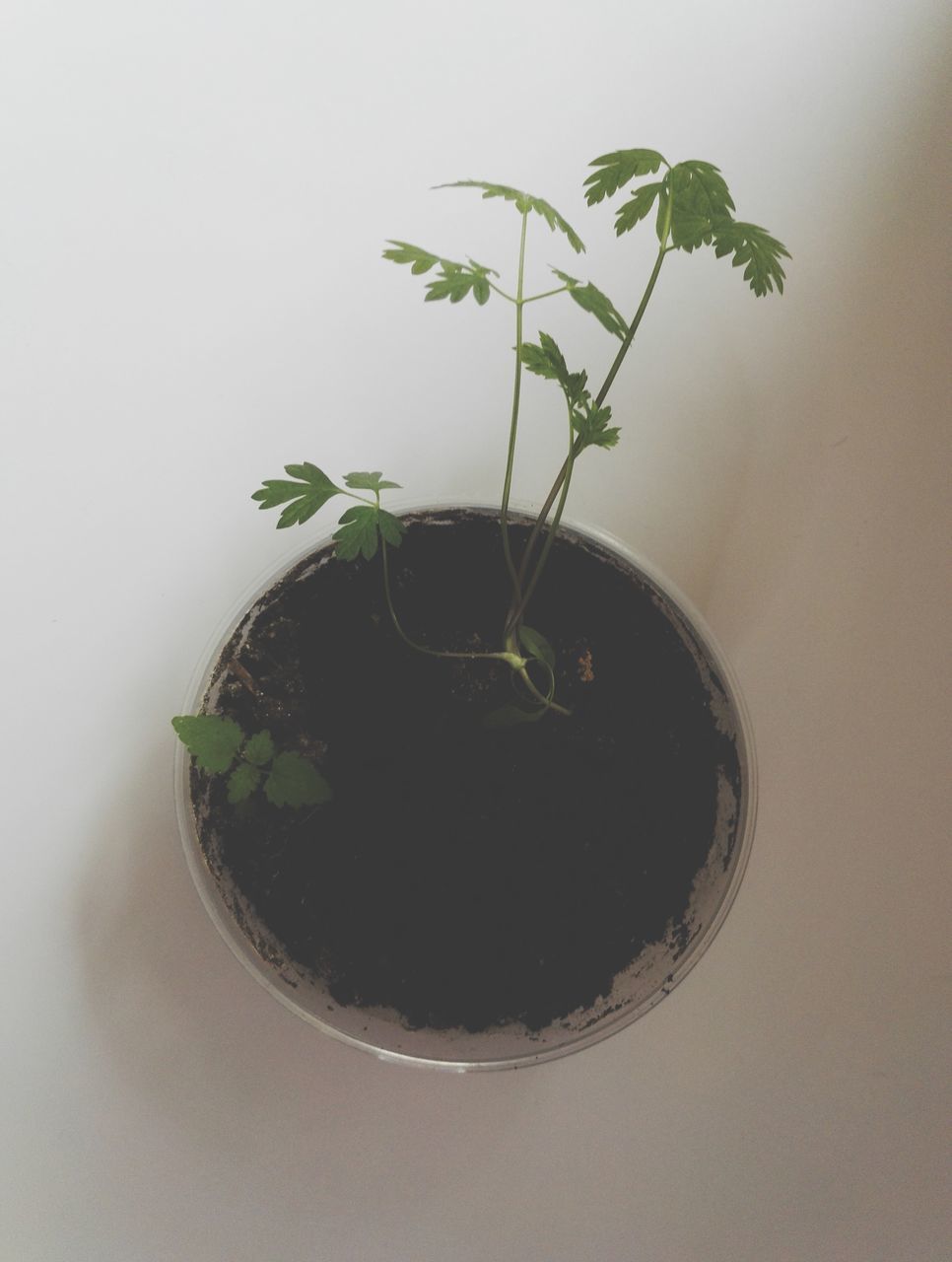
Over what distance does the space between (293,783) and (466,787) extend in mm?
184

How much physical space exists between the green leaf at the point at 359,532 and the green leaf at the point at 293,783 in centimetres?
20

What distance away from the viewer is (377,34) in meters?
1.21

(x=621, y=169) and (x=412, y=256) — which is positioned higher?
(x=621, y=169)

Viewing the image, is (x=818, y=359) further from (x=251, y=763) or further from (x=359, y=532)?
(x=251, y=763)

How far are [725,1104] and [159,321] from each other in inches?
47.8

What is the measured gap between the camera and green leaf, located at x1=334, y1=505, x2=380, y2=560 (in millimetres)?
818

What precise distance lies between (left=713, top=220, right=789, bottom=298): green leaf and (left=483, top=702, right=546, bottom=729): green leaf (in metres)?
0.41

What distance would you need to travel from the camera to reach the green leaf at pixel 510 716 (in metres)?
0.86

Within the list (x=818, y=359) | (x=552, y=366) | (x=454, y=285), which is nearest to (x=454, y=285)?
(x=454, y=285)

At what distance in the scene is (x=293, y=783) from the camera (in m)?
0.85

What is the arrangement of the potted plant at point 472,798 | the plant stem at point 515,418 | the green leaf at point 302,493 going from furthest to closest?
the potted plant at point 472,798 → the green leaf at point 302,493 → the plant stem at point 515,418

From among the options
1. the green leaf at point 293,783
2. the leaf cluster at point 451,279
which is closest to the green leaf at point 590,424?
the leaf cluster at point 451,279

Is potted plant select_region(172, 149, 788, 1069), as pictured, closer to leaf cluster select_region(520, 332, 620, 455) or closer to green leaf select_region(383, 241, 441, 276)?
leaf cluster select_region(520, 332, 620, 455)

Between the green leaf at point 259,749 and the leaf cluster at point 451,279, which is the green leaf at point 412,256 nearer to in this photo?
the leaf cluster at point 451,279
